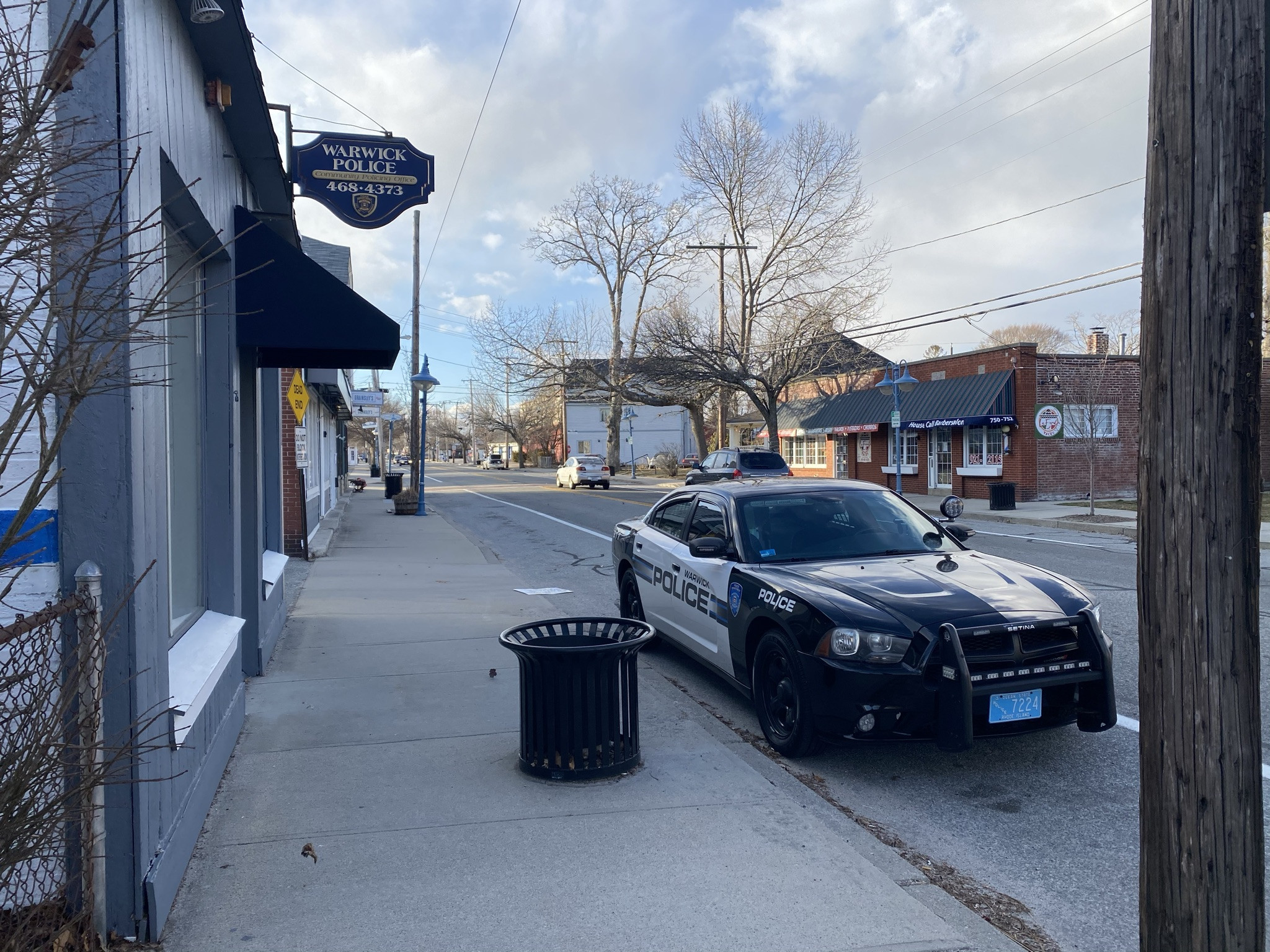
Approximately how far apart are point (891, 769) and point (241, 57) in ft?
17.5

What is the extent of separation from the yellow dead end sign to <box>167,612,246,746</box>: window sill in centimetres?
817

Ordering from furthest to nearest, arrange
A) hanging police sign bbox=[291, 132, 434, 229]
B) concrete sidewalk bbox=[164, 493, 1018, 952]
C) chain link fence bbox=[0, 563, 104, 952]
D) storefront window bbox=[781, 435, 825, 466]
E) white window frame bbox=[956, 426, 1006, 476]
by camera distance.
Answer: storefront window bbox=[781, 435, 825, 466] < white window frame bbox=[956, 426, 1006, 476] < hanging police sign bbox=[291, 132, 434, 229] < concrete sidewalk bbox=[164, 493, 1018, 952] < chain link fence bbox=[0, 563, 104, 952]

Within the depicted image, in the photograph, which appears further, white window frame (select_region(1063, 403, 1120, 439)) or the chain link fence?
white window frame (select_region(1063, 403, 1120, 439))

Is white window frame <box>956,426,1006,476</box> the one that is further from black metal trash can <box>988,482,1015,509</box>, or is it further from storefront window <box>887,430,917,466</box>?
black metal trash can <box>988,482,1015,509</box>

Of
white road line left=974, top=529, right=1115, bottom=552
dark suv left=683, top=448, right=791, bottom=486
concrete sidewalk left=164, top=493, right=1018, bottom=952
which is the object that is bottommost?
concrete sidewalk left=164, top=493, right=1018, bottom=952

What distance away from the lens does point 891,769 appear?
17.3 ft

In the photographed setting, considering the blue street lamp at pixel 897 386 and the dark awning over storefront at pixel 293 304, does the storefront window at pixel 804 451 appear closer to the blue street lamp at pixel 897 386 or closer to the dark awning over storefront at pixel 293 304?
the blue street lamp at pixel 897 386

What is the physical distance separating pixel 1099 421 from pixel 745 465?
9803 mm

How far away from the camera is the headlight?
475 cm

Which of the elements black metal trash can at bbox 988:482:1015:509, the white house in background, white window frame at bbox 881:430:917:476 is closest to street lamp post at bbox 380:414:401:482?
white window frame at bbox 881:430:917:476

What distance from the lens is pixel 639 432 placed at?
77.8m

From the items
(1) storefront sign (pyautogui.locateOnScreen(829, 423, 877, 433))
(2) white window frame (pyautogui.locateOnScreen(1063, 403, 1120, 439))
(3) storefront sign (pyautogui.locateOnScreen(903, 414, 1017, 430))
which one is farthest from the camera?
(1) storefront sign (pyautogui.locateOnScreen(829, 423, 877, 433))

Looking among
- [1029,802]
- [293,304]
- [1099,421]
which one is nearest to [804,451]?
[1099,421]

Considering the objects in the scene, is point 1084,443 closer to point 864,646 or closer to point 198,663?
point 864,646
